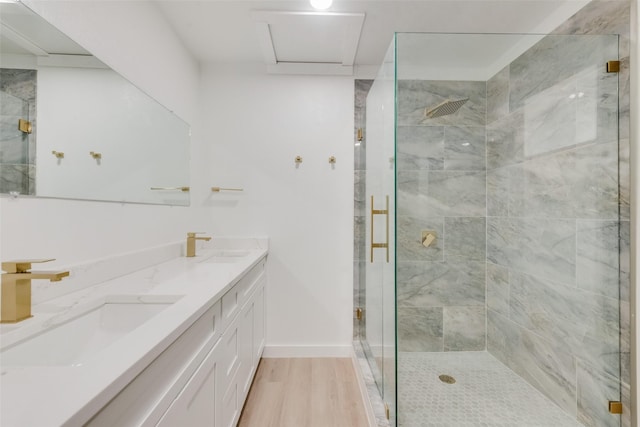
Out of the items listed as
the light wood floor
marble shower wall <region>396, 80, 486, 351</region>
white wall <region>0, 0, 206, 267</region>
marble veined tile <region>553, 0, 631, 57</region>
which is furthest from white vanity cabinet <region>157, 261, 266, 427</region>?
marble veined tile <region>553, 0, 631, 57</region>

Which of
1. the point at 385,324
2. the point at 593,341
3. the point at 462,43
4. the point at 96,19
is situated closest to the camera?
the point at 96,19

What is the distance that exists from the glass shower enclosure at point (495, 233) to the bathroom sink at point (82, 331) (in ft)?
3.58

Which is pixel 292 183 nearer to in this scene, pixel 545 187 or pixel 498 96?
pixel 498 96

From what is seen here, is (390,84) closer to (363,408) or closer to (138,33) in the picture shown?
(138,33)

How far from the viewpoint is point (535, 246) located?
1868 millimetres

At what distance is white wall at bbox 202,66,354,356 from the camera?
2533 millimetres

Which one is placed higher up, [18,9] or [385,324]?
[18,9]

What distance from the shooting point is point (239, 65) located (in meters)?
2.55

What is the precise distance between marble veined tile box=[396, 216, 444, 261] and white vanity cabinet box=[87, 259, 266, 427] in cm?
100

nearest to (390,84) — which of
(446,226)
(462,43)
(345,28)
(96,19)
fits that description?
(462,43)

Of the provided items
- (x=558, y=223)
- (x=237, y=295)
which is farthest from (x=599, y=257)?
(x=237, y=295)

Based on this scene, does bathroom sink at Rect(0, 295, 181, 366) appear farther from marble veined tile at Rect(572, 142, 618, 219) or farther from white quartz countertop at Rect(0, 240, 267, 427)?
marble veined tile at Rect(572, 142, 618, 219)

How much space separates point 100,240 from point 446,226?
6.97 ft

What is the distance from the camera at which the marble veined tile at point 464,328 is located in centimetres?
223
